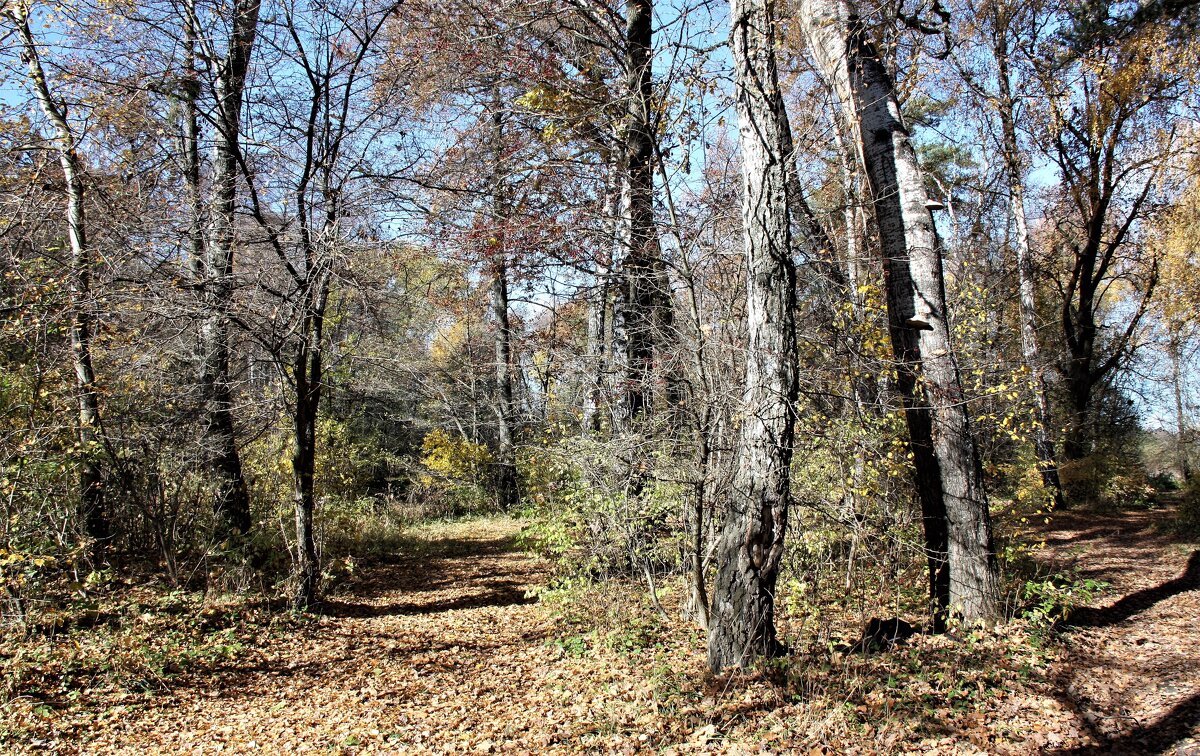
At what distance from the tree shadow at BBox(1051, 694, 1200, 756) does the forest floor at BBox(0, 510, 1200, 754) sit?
0.05ft

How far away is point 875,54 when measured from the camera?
591 cm

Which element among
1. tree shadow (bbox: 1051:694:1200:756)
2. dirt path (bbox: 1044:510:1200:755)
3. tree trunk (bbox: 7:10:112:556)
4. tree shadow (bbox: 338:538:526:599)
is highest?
tree trunk (bbox: 7:10:112:556)

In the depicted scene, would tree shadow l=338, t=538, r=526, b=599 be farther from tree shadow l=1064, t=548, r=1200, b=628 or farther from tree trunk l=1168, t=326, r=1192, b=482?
tree trunk l=1168, t=326, r=1192, b=482

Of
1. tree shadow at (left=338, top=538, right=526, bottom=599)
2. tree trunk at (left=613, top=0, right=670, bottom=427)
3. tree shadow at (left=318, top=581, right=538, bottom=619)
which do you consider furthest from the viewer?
tree shadow at (left=338, top=538, right=526, bottom=599)

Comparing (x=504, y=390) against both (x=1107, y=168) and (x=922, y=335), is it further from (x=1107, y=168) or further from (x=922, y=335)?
(x=1107, y=168)

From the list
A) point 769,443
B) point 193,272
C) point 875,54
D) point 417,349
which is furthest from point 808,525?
point 417,349

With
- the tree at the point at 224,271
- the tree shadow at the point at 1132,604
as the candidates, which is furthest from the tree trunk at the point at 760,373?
the tree at the point at 224,271

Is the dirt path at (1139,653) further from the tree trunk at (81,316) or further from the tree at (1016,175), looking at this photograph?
the tree trunk at (81,316)

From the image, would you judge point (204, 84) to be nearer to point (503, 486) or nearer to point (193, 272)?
point (193, 272)

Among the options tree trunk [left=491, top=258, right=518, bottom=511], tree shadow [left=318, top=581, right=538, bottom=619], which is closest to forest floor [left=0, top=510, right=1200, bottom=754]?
tree shadow [left=318, top=581, right=538, bottom=619]

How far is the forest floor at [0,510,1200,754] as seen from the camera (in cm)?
390

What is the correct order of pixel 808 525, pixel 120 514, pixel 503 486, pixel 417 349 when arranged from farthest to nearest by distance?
pixel 503 486 < pixel 417 349 < pixel 120 514 < pixel 808 525

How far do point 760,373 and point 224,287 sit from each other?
5.12 meters

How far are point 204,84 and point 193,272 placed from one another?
2127 mm
